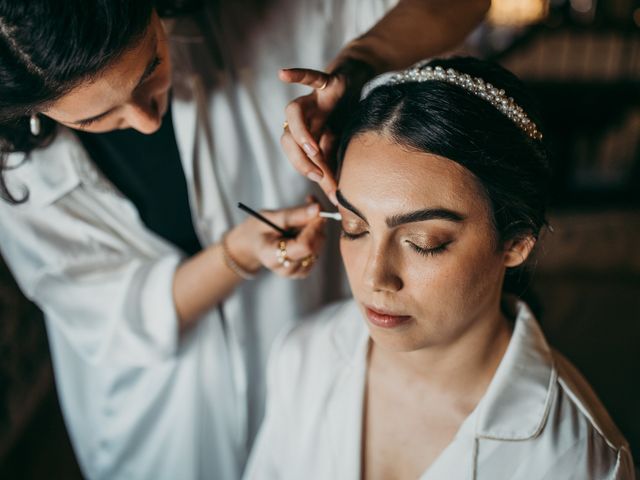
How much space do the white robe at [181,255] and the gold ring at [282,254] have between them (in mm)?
204

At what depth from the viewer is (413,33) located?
127cm

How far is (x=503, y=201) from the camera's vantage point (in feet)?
3.33

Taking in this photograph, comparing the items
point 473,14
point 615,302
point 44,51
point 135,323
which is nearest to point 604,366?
point 615,302

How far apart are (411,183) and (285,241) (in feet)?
1.23

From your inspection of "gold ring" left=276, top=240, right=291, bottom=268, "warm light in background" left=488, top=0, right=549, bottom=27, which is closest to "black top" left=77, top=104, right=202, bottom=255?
"gold ring" left=276, top=240, right=291, bottom=268

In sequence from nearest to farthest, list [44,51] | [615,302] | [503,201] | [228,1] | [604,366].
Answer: [44,51], [503,201], [228,1], [604,366], [615,302]

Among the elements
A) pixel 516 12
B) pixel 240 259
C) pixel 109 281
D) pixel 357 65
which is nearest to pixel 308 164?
pixel 357 65

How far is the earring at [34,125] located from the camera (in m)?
1.17

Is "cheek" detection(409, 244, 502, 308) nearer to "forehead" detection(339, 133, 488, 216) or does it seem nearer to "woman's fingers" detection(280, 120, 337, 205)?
"forehead" detection(339, 133, 488, 216)

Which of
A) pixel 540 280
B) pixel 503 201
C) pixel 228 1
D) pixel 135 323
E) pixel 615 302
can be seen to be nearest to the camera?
pixel 503 201

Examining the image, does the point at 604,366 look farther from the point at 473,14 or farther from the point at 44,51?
the point at 44,51

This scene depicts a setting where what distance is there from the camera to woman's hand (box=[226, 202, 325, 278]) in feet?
4.06

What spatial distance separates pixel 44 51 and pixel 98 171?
52cm

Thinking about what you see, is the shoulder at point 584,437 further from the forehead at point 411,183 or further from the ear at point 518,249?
the forehead at point 411,183
